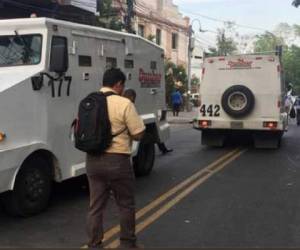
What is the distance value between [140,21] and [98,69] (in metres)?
34.6

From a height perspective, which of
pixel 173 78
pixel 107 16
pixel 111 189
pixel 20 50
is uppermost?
pixel 107 16

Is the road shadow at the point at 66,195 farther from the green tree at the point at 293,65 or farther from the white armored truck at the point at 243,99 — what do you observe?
the green tree at the point at 293,65

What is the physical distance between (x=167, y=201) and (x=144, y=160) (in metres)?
2.55

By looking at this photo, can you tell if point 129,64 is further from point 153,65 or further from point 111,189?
point 111,189

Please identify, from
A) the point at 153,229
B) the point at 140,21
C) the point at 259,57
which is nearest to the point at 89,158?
the point at 153,229

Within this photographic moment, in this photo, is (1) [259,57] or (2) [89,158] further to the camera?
(1) [259,57]

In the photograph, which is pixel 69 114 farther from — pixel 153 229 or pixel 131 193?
pixel 131 193

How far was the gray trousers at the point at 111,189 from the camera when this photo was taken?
5582 mm

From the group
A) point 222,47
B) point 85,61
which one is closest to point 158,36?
point 222,47

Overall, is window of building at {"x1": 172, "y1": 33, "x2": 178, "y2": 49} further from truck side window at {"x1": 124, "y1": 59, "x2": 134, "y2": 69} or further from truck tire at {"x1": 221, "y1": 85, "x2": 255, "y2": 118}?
truck side window at {"x1": 124, "y1": 59, "x2": 134, "y2": 69}

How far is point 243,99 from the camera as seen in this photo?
1596 centimetres

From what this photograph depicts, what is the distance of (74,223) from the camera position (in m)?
7.32

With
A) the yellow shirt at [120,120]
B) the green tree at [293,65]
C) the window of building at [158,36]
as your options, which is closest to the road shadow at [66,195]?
the yellow shirt at [120,120]

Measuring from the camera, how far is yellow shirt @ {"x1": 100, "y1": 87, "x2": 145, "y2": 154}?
5574 mm
